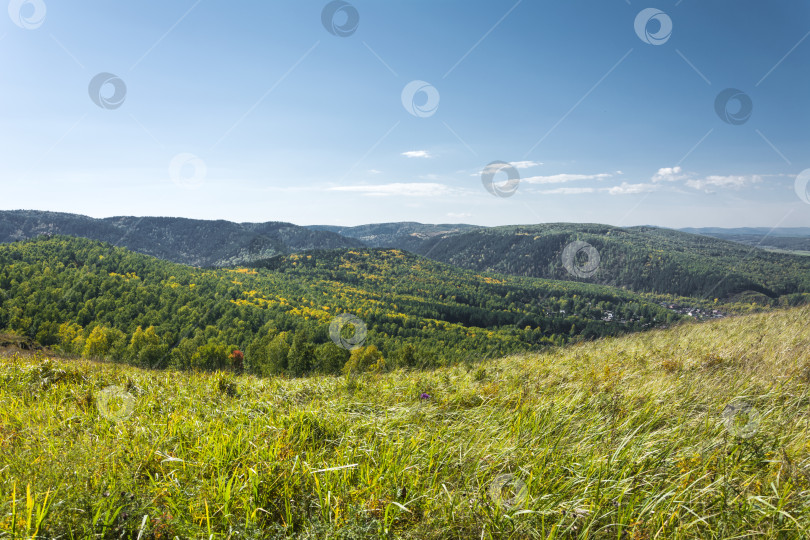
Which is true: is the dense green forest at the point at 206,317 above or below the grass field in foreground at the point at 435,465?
below

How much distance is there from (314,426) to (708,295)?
26074 centimetres

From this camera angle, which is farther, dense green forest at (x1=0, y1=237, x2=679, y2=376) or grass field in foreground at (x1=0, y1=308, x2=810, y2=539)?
dense green forest at (x1=0, y1=237, x2=679, y2=376)

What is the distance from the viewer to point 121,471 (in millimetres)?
2646

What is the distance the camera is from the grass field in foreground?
2.13m

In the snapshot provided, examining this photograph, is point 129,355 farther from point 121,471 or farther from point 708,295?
point 708,295

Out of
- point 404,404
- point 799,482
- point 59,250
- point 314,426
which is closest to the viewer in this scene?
point 799,482

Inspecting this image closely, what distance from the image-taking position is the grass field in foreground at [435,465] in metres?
2.13

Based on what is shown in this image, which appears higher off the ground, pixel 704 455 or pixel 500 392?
pixel 704 455

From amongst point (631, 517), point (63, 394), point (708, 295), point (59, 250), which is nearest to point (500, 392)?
point (631, 517)

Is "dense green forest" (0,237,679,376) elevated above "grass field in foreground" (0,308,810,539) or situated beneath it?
situated beneath

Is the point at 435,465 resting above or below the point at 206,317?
above

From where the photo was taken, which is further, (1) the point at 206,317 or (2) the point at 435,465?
(1) the point at 206,317

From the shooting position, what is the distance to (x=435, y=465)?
2879 millimetres

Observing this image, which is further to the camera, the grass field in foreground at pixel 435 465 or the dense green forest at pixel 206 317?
the dense green forest at pixel 206 317
